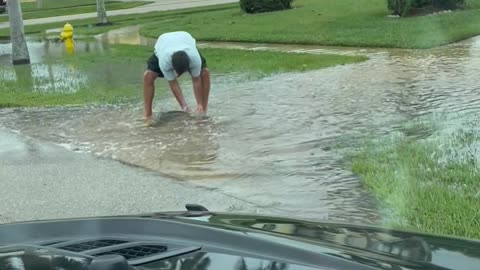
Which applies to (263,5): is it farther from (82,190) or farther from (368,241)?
(368,241)

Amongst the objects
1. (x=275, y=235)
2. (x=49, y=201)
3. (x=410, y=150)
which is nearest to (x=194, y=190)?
(x=49, y=201)

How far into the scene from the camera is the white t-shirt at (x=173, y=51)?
387 inches

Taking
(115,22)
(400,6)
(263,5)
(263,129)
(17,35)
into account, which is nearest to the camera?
(263,129)

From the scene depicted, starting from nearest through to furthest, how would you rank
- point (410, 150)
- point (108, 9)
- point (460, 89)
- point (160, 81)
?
1. point (410, 150)
2. point (460, 89)
3. point (160, 81)
4. point (108, 9)

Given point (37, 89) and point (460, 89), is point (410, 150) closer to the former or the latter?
point (460, 89)

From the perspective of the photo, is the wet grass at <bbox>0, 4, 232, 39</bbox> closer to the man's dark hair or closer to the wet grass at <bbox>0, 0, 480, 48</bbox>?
the wet grass at <bbox>0, 0, 480, 48</bbox>

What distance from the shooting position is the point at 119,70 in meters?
16.2

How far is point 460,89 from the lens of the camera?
10.8 metres

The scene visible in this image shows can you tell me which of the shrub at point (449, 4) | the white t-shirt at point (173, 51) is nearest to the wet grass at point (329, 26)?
the shrub at point (449, 4)

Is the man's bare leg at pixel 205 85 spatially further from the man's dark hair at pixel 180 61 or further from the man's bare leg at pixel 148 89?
the man's bare leg at pixel 148 89

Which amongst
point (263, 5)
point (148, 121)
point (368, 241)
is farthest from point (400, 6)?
point (368, 241)

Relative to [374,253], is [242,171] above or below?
below

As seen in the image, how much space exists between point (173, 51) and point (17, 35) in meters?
10.1

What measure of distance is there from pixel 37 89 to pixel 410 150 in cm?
818
